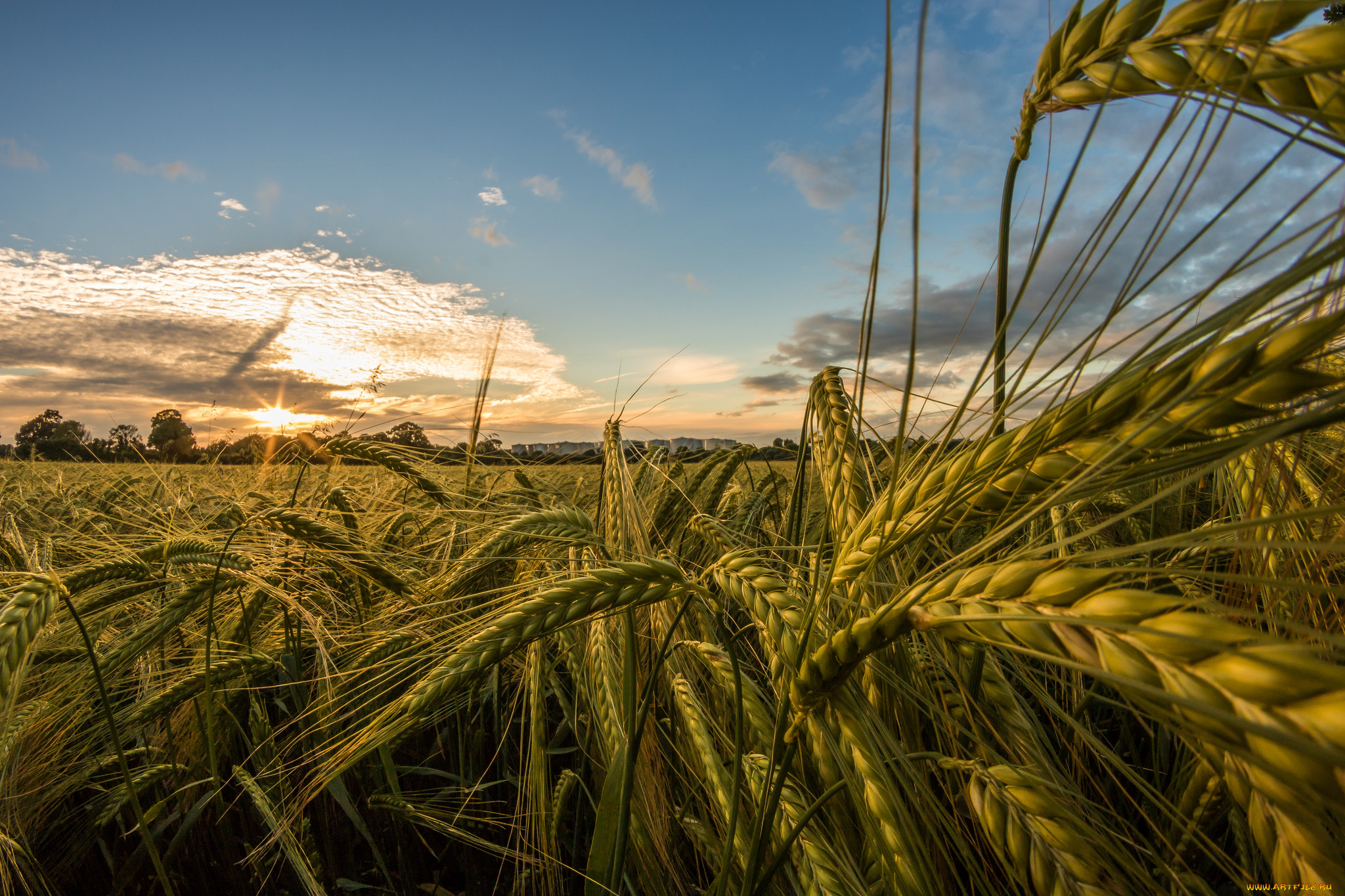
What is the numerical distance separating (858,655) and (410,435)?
3.04 m

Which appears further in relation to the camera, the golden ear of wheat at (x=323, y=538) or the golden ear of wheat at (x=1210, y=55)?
the golden ear of wheat at (x=323, y=538)

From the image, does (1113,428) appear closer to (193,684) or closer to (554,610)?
(554,610)

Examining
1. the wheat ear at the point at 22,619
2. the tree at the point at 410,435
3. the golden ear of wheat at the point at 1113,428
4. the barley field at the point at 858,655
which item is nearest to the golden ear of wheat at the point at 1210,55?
the barley field at the point at 858,655

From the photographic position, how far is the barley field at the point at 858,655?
455mm

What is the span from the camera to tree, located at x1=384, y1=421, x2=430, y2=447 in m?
3.10

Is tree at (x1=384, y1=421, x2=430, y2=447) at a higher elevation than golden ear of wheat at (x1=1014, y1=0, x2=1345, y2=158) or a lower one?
lower

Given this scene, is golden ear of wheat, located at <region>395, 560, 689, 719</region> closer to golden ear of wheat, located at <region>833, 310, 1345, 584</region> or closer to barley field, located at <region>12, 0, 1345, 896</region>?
barley field, located at <region>12, 0, 1345, 896</region>

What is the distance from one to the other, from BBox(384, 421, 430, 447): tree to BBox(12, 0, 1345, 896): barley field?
0.44 metres

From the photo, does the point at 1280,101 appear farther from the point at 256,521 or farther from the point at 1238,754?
the point at 256,521

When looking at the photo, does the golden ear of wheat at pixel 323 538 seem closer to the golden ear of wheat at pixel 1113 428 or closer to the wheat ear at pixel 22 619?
the wheat ear at pixel 22 619

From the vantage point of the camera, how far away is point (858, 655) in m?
0.63

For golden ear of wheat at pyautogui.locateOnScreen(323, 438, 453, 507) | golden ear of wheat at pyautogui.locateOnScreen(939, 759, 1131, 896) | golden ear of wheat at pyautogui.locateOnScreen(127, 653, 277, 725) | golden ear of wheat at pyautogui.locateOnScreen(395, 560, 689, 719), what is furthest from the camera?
golden ear of wheat at pyautogui.locateOnScreen(323, 438, 453, 507)

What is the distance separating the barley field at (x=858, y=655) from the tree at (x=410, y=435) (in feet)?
1.43

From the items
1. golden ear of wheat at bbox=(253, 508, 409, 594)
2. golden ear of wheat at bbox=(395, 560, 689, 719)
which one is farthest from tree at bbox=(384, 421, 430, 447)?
golden ear of wheat at bbox=(395, 560, 689, 719)
